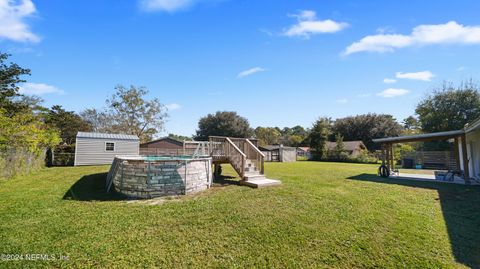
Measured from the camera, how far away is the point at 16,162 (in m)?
9.26

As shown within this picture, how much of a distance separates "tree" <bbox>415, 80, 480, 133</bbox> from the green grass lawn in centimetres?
2114

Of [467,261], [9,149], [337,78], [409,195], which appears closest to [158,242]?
[467,261]

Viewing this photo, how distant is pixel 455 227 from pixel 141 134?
2963 centimetres

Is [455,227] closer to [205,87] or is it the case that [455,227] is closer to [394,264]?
[394,264]

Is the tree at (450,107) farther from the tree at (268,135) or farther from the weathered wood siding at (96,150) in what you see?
the tree at (268,135)

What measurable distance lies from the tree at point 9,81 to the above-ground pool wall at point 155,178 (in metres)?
12.4

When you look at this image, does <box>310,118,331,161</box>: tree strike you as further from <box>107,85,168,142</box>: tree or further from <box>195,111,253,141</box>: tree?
<box>107,85,168,142</box>: tree

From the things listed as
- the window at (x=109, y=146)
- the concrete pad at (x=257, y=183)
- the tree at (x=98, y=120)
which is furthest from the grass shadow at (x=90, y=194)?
the tree at (x=98, y=120)

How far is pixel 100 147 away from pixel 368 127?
123ft

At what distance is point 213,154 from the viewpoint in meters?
9.34

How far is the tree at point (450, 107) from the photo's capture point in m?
20.7

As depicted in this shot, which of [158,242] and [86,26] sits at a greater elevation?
[86,26]

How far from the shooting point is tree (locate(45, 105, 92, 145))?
1962 centimetres

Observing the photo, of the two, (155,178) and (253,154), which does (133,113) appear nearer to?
(253,154)
